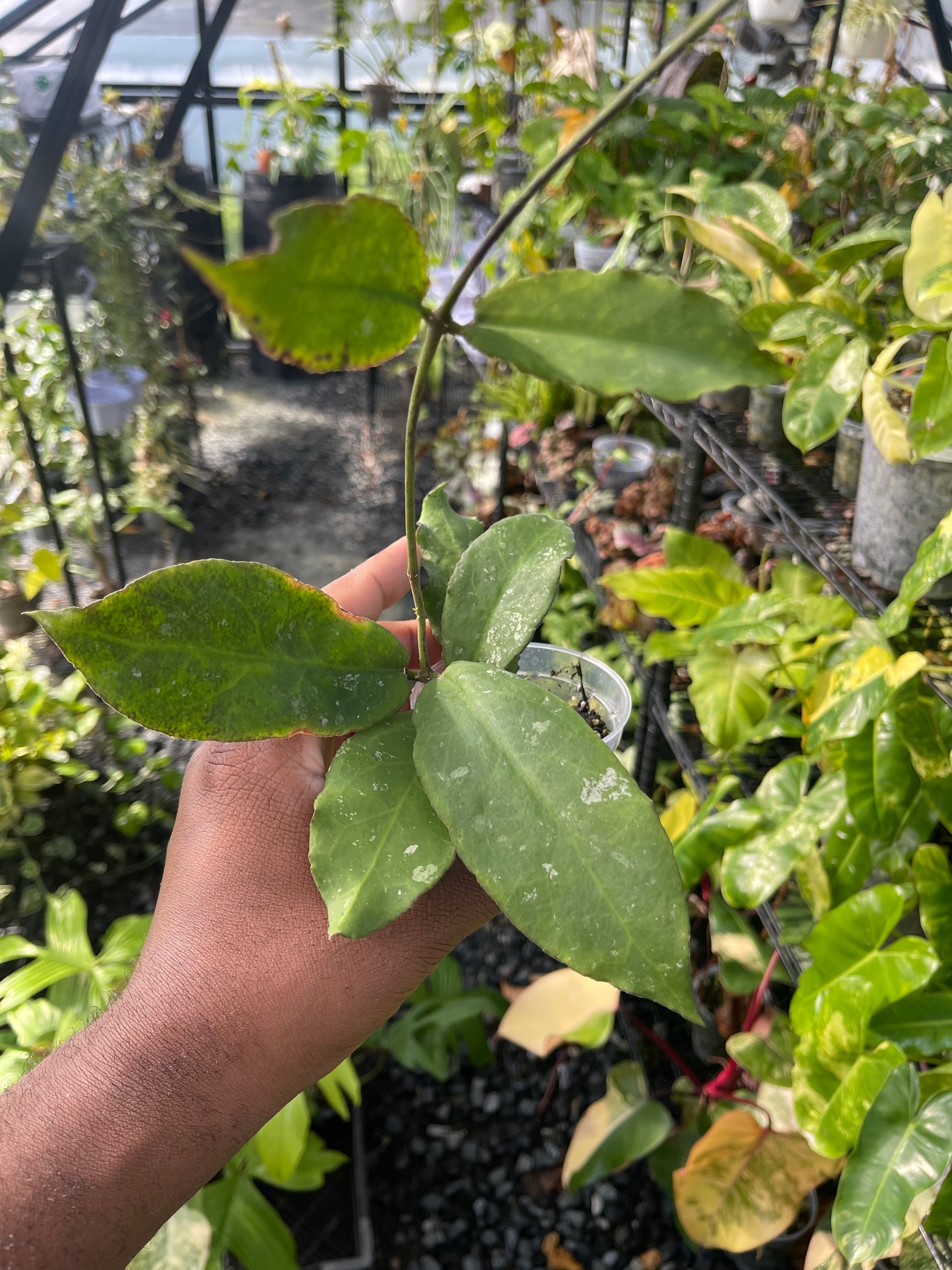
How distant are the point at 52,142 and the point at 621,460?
1.24 metres

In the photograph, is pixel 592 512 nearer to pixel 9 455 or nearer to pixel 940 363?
pixel 940 363

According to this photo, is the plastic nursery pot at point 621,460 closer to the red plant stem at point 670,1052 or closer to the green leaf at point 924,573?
the red plant stem at point 670,1052

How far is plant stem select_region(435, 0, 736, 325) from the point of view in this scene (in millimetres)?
250

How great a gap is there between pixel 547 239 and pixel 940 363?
154cm

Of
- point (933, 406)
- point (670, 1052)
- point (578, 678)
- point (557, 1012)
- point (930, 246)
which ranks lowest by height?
point (670, 1052)

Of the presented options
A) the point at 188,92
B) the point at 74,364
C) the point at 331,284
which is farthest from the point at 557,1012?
the point at 188,92

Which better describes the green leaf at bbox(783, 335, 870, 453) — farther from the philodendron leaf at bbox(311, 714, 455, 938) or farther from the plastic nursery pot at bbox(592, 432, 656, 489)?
the plastic nursery pot at bbox(592, 432, 656, 489)

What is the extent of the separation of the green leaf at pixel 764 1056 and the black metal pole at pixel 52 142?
1.72 meters

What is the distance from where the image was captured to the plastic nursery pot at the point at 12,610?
1980mm

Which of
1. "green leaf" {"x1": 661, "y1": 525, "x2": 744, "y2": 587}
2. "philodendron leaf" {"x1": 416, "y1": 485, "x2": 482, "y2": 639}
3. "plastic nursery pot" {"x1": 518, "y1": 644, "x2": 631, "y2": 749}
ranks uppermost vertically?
"philodendron leaf" {"x1": 416, "y1": 485, "x2": 482, "y2": 639}

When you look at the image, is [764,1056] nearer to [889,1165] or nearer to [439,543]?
[889,1165]

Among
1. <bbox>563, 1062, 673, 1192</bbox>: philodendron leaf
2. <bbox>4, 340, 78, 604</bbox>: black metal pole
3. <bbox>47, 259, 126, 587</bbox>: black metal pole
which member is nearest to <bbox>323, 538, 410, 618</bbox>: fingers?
<bbox>563, 1062, 673, 1192</bbox>: philodendron leaf

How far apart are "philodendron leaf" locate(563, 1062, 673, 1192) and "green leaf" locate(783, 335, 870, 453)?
941 mm

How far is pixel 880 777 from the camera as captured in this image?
0.76m
